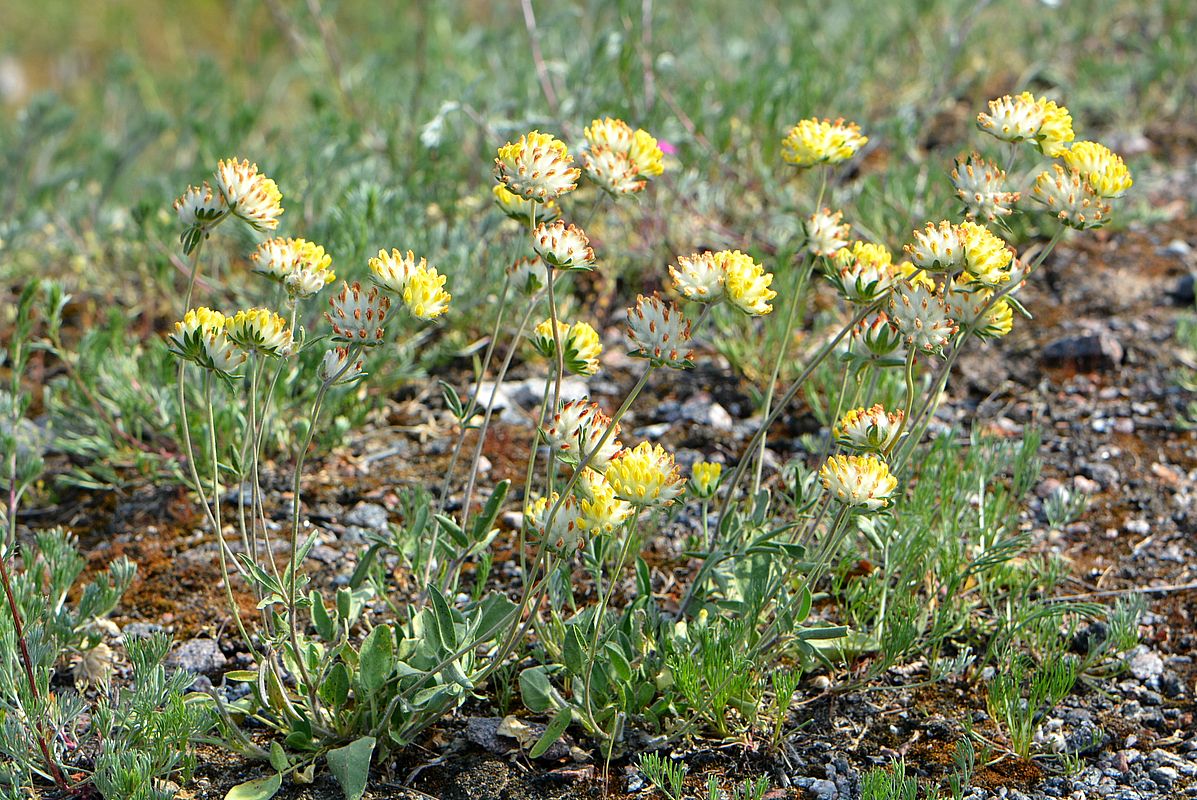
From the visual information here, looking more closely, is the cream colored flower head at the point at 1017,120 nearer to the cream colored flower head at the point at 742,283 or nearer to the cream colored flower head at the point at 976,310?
the cream colored flower head at the point at 976,310

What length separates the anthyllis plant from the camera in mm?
1978

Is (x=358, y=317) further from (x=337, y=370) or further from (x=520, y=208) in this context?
(x=520, y=208)

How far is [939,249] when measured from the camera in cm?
203

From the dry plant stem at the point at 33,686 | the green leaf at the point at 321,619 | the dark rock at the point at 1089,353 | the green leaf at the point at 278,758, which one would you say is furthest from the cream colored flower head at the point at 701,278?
→ the dark rock at the point at 1089,353

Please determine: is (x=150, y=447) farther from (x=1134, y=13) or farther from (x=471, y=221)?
(x=1134, y=13)

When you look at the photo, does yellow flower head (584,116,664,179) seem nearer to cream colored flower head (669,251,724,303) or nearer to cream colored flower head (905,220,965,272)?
cream colored flower head (669,251,724,303)

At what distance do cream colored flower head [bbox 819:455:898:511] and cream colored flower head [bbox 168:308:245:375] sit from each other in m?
1.01

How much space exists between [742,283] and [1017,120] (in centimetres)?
62

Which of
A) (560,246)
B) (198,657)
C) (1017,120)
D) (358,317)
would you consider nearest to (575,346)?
(560,246)

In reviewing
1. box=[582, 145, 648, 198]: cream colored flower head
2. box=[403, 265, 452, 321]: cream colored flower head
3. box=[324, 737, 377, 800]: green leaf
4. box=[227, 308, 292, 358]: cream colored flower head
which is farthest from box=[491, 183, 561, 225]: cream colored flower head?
box=[324, 737, 377, 800]: green leaf

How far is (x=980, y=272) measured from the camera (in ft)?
6.69

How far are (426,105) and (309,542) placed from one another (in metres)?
3.07

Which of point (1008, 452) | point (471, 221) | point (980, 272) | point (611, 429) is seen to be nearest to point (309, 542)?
point (611, 429)

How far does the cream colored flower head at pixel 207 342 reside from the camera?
6.36ft
